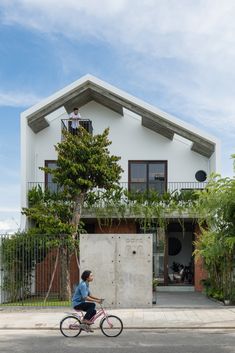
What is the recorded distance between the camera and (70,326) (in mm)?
12492

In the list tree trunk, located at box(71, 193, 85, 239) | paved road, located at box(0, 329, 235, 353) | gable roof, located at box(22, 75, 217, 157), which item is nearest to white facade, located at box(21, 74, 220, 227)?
gable roof, located at box(22, 75, 217, 157)

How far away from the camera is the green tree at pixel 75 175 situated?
20672 mm

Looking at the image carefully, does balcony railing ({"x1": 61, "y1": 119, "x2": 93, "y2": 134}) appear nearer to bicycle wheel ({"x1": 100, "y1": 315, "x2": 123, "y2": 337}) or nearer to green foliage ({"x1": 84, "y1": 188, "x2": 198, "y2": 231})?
green foliage ({"x1": 84, "y1": 188, "x2": 198, "y2": 231})

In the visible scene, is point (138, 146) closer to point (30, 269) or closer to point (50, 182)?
point (50, 182)

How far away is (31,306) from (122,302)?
2940 mm

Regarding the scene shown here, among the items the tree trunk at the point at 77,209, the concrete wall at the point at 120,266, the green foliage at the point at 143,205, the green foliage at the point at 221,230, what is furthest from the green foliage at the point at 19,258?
the green foliage at the point at 221,230

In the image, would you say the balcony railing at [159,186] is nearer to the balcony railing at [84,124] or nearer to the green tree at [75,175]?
the balcony railing at [84,124]

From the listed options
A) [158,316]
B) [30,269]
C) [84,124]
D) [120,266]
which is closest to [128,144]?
[84,124]

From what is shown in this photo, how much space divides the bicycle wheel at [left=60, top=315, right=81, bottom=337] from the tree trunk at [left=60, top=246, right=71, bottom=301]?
7570 millimetres

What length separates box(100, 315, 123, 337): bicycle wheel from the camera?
40.6ft

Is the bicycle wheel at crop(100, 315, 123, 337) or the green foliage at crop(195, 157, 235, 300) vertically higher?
the green foliage at crop(195, 157, 235, 300)

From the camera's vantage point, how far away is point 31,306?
61.3 feet

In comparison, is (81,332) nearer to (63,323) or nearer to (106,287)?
(63,323)

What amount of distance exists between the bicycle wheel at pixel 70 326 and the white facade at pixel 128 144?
14591 millimetres
